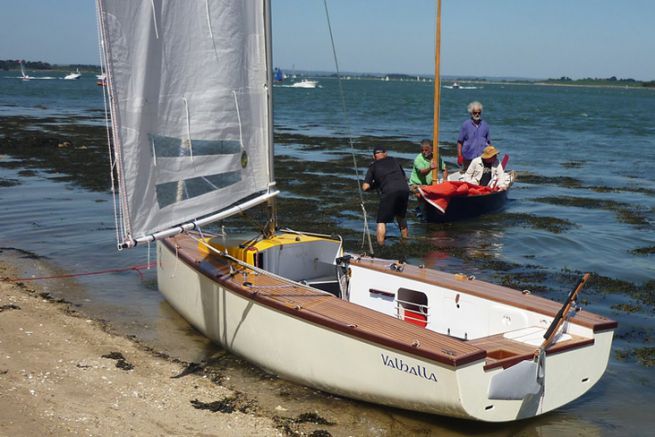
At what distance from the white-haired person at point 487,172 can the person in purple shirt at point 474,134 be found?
0.23 meters

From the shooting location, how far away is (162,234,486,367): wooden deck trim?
623 centimetres

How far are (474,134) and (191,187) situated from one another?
9.71 m

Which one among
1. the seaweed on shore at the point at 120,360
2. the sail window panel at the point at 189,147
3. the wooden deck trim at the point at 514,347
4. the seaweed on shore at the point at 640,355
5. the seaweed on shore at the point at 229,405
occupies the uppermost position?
the sail window panel at the point at 189,147

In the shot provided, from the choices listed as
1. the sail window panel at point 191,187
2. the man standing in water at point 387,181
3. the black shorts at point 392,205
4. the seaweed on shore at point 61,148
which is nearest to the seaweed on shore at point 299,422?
the sail window panel at point 191,187

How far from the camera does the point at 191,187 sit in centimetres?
773

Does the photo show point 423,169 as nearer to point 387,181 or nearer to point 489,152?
point 489,152

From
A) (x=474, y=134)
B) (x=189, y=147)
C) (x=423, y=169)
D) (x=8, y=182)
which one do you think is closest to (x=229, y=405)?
(x=189, y=147)

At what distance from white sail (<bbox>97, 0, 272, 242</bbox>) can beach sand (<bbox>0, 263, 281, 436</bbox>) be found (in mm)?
1505

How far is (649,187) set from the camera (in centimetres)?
2298

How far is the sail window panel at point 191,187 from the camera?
7.39 metres

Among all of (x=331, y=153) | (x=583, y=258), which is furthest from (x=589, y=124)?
(x=583, y=258)

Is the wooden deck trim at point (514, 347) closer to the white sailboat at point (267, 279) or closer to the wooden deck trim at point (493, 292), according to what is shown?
the white sailboat at point (267, 279)

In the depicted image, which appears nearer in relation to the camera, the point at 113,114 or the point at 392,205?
the point at 113,114

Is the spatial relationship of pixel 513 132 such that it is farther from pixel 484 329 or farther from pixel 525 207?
pixel 484 329
